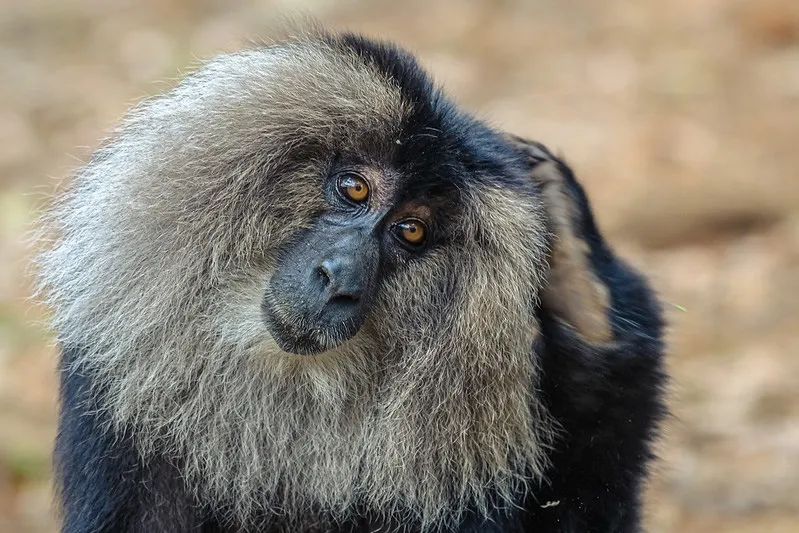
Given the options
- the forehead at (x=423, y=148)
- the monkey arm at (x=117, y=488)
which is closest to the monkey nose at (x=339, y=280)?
the forehead at (x=423, y=148)

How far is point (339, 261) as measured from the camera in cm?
343

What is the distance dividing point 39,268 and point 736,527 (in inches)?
143

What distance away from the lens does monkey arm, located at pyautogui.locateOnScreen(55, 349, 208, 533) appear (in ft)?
12.4

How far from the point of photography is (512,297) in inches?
142

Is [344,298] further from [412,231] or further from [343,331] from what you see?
[412,231]

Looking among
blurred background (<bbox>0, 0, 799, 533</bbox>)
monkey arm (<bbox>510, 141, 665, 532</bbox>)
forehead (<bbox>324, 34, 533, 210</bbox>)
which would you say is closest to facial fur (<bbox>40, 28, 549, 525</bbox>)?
forehead (<bbox>324, 34, 533, 210</bbox>)

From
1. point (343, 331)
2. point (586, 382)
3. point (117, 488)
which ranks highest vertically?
point (343, 331)

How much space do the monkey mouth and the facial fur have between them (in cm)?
8

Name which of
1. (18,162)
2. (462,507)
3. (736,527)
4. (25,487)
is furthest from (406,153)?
(18,162)

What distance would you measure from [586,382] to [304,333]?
953 mm

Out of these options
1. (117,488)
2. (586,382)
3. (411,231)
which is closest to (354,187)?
(411,231)

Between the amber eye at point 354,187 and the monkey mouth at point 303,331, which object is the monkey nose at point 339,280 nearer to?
the monkey mouth at point 303,331

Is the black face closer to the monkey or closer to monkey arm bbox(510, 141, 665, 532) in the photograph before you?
the monkey

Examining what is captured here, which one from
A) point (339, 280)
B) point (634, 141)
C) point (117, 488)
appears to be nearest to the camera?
point (339, 280)
